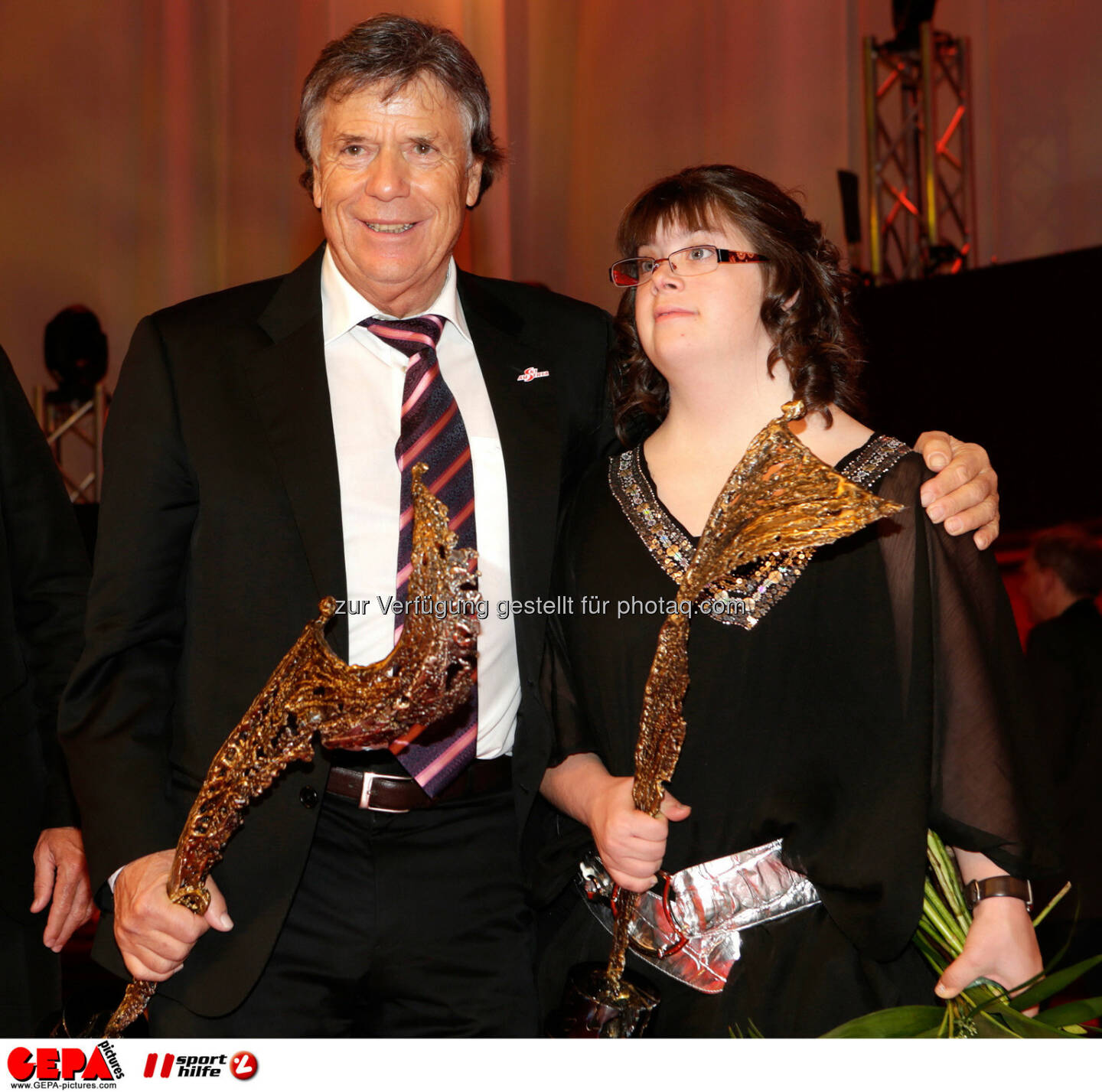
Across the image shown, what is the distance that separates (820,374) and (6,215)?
230 inches

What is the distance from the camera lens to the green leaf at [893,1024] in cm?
157

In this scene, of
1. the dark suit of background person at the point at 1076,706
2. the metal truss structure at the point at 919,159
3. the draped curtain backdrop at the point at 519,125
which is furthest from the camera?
the draped curtain backdrop at the point at 519,125

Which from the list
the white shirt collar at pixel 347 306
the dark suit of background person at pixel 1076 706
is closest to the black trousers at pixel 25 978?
the white shirt collar at pixel 347 306

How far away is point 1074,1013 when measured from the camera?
62.2 inches

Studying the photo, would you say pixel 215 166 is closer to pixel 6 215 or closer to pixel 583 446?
pixel 6 215

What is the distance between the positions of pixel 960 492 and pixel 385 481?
834 mm

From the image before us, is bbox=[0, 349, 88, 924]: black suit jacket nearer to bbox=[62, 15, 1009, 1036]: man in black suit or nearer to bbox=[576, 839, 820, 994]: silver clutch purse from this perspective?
bbox=[62, 15, 1009, 1036]: man in black suit

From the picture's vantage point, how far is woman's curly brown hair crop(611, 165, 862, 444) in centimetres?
199

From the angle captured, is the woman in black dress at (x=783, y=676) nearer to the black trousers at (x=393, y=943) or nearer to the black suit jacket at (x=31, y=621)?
the black trousers at (x=393, y=943)

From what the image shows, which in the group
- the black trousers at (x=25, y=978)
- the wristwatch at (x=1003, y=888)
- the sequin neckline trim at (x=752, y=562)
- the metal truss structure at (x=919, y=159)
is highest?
the metal truss structure at (x=919, y=159)
